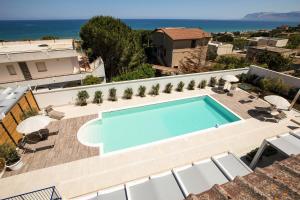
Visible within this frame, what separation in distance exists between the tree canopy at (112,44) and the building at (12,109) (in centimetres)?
1208

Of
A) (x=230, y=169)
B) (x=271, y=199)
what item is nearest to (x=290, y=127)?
(x=230, y=169)

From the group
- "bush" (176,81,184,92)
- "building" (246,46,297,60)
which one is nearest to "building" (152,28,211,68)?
"bush" (176,81,184,92)

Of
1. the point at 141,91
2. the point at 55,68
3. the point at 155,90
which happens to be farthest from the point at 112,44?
the point at 155,90

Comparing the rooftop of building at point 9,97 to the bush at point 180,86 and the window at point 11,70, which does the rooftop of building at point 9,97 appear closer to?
the window at point 11,70

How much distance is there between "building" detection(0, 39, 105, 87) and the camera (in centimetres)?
1789

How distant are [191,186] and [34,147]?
35.6ft

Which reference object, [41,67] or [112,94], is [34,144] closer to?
[112,94]

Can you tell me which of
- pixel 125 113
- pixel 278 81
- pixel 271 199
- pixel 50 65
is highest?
pixel 271 199

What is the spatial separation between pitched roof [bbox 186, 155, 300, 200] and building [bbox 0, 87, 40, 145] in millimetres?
12424

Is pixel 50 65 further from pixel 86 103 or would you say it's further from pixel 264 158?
pixel 264 158

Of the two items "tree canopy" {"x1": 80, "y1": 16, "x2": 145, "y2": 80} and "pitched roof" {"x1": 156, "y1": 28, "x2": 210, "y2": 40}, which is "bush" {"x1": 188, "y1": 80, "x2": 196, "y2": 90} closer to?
"tree canopy" {"x1": 80, "y1": 16, "x2": 145, "y2": 80}

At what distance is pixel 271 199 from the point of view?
3.00 meters

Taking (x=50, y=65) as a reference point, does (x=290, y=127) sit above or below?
below

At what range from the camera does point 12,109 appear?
11.3 m
